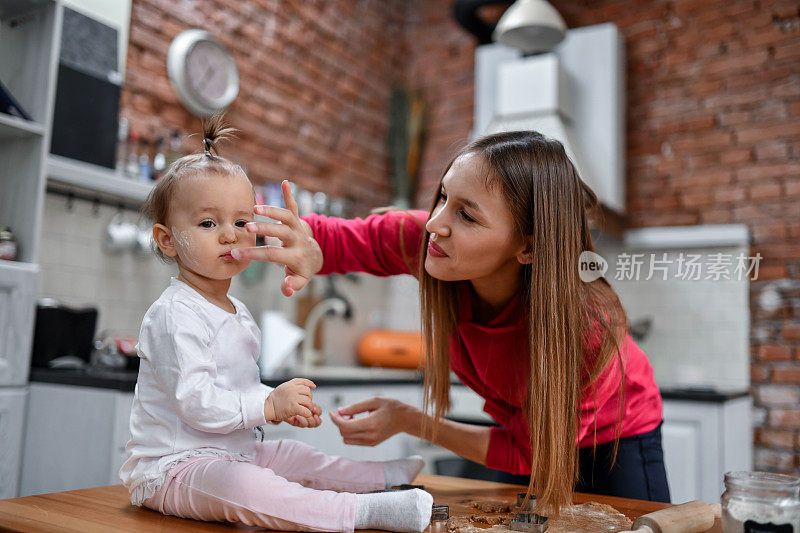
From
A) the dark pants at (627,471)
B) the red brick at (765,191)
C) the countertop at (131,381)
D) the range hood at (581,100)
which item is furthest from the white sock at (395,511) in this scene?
the red brick at (765,191)

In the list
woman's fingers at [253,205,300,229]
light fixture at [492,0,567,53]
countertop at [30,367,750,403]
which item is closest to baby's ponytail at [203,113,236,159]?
woman's fingers at [253,205,300,229]

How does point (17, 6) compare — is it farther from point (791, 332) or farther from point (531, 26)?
point (791, 332)

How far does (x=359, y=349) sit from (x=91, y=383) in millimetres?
1904

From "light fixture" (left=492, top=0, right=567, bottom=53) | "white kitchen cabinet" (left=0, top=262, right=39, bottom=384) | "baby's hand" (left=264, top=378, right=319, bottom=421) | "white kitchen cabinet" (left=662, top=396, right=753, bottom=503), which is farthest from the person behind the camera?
"light fixture" (left=492, top=0, right=567, bottom=53)

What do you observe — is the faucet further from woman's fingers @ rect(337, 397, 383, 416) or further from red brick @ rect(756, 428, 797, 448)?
woman's fingers @ rect(337, 397, 383, 416)

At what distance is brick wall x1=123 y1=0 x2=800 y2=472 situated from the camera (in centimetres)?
333

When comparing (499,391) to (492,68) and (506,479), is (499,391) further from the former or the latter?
(492,68)

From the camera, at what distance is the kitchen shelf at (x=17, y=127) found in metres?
2.07

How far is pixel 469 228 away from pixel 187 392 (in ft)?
1.62

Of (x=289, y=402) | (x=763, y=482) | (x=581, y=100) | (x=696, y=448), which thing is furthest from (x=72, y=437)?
(x=581, y=100)

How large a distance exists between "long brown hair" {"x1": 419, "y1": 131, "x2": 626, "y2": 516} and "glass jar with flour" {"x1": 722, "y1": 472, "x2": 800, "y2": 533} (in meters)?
0.24

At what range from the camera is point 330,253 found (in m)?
1.37

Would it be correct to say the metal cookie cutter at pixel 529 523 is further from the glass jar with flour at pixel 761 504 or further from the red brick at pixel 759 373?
the red brick at pixel 759 373

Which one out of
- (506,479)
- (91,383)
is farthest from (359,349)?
(506,479)
